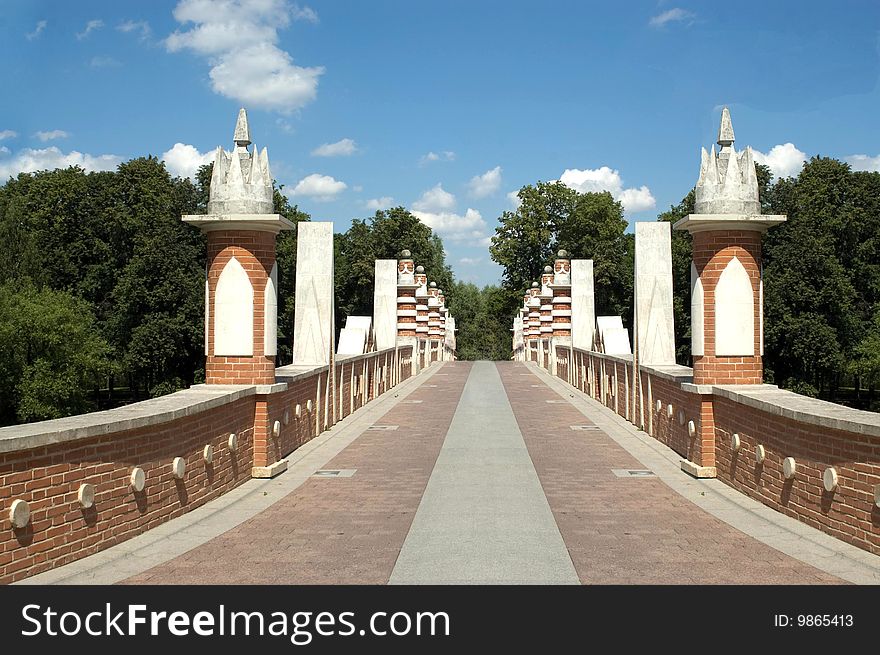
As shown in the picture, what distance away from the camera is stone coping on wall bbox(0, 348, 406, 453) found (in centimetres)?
616

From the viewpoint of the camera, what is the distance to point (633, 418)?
1723 centimetres

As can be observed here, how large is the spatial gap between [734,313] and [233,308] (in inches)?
254

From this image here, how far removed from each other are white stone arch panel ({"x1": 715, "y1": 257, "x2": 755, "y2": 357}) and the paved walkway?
1.80 meters

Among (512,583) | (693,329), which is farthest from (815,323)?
(512,583)

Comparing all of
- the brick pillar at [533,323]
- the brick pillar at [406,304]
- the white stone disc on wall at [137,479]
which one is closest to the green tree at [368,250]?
the brick pillar at [533,323]

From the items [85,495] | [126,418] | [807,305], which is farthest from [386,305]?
[85,495]

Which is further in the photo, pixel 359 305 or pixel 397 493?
pixel 359 305

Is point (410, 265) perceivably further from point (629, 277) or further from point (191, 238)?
point (629, 277)

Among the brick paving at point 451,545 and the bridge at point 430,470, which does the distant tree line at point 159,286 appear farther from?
the brick paving at point 451,545

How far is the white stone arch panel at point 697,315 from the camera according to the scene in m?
11.2

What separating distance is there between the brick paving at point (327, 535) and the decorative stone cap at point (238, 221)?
3.34 metres

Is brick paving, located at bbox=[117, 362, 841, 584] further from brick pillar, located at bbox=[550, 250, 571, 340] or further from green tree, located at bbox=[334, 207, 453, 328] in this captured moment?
green tree, located at bbox=[334, 207, 453, 328]

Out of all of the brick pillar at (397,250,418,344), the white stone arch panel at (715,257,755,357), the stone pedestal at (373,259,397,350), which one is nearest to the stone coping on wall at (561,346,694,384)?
the white stone arch panel at (715,257,755,357)

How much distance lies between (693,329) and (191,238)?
36.8 m
